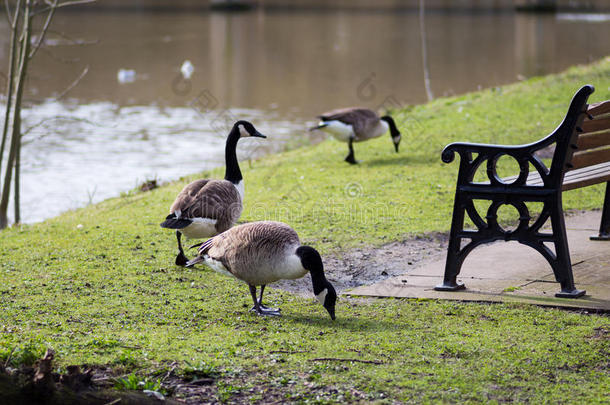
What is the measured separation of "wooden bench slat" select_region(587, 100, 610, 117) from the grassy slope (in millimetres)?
1451

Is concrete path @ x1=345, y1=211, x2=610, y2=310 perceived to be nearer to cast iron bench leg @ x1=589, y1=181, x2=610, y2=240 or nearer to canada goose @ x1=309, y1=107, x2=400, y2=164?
cast iron bench leg @ x1=589, y1=181, x2=610, y2=240

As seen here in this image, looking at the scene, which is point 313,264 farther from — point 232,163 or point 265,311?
point 232,163

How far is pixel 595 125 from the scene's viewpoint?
5375 mm

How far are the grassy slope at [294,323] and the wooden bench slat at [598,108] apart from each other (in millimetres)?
1451

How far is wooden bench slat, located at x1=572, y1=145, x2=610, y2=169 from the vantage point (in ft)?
17.1

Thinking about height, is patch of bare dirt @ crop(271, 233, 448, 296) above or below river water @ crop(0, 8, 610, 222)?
below

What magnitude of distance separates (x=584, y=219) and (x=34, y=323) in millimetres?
5052

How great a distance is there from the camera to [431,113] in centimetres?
1438

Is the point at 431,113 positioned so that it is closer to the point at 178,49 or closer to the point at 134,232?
the point at 134,232

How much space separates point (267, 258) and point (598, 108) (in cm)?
254

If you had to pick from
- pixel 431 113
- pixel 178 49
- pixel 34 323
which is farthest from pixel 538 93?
pixel 178 49

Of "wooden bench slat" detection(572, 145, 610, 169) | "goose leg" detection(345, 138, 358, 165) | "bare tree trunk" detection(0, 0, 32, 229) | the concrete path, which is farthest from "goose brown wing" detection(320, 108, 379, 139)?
"wooden bench slat" detection(572, 145, 610, 169)

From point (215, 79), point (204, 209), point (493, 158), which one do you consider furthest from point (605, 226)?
point (215, 79)

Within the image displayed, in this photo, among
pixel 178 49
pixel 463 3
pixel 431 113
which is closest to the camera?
pixel 431 113
